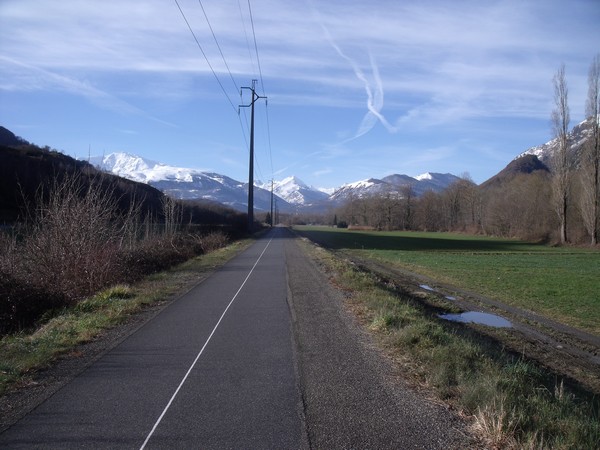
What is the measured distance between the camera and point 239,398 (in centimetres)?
571

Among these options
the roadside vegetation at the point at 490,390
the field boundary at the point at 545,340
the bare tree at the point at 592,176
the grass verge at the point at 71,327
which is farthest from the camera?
the bare tree at the point at 592,176

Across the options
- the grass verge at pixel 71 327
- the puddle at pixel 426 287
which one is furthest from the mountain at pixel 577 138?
the grass verge at pixel 71 327

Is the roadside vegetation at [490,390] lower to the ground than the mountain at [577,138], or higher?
lower

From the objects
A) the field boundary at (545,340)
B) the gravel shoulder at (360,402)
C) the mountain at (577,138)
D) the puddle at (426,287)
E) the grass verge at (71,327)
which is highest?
the mountain at (577,138)

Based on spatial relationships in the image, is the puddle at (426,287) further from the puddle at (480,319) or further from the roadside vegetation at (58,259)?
the roadside vegetation at (58,259)

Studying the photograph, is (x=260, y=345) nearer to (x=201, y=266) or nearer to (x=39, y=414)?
(x=39, y=414)

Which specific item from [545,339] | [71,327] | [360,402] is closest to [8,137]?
[71,327]

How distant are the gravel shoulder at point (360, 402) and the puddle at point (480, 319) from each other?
697cm

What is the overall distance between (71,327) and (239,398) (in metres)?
5.20

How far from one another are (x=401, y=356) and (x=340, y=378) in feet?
5.08

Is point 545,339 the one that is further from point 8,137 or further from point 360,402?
point 8,137

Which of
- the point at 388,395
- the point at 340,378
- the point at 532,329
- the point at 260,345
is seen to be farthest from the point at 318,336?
the point at 532,329

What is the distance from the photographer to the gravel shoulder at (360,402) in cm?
468

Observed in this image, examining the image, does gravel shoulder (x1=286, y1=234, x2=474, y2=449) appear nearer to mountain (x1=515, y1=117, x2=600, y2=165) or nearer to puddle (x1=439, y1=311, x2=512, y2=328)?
puddle (x1=439, y1=311, x2=512, y2=328)
